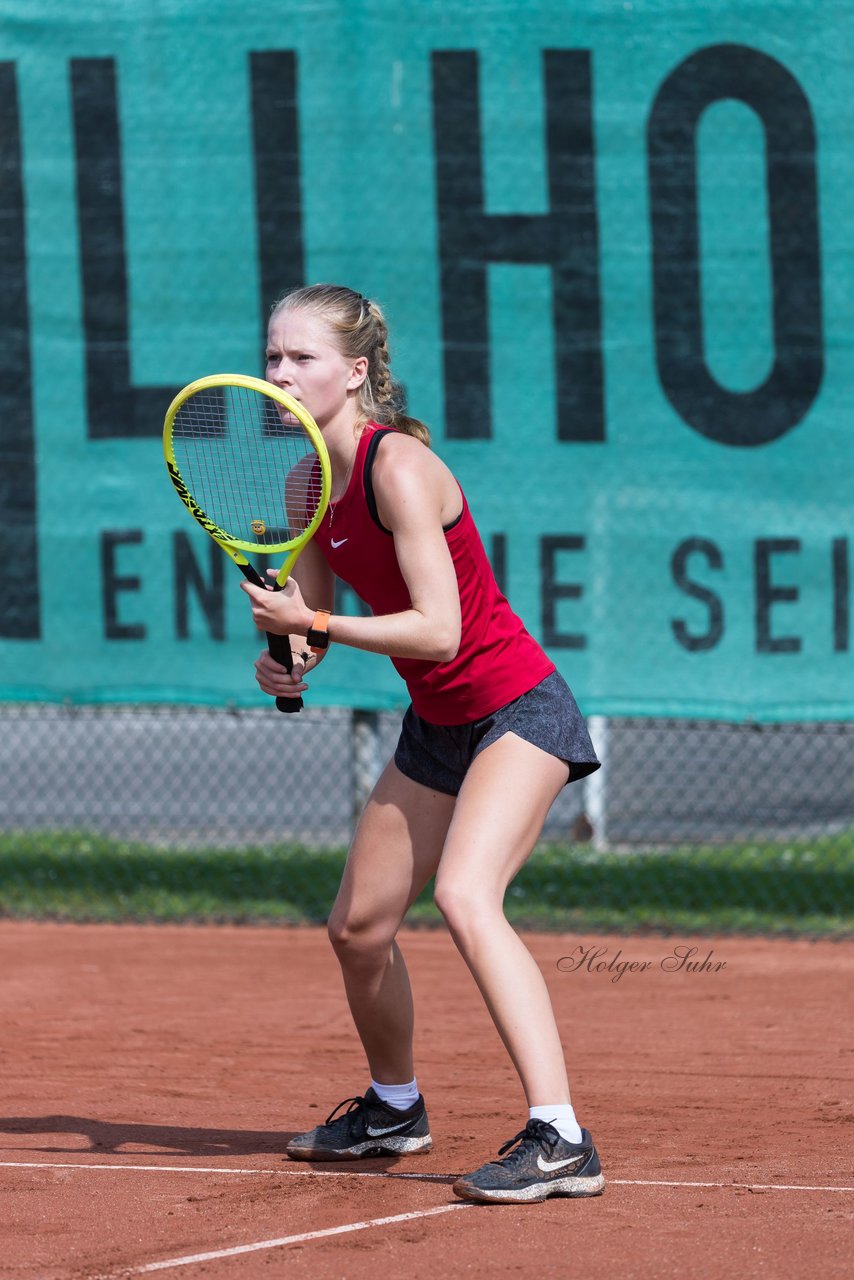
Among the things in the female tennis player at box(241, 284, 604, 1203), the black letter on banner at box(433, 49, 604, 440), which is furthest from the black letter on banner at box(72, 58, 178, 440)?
the female tennis player at box(241, 284, 604, 1203)

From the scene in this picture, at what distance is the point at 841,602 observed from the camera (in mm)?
6531

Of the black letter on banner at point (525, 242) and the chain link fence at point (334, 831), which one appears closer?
the black letter on banner at point (525, 242)

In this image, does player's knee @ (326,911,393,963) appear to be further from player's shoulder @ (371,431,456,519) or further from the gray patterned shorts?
player's shoulder @ (371,431,456,519)

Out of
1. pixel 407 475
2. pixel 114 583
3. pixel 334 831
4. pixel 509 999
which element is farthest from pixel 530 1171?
pixel 334 831

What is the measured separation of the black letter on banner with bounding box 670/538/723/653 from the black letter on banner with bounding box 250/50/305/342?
187cm

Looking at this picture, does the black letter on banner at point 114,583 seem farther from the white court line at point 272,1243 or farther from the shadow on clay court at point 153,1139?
the white court line at point 272,1243

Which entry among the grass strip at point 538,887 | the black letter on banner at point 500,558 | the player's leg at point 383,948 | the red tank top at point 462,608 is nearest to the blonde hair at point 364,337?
the red tank top at point 462,608

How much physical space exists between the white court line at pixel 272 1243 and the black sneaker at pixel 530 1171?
7cm

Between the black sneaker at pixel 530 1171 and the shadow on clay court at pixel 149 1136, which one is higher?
the black sneaker at pixel 530 1171

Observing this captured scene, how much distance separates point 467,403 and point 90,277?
5.40 feet

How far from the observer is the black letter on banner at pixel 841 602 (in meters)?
6.52

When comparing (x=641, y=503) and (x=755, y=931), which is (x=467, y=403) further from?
(x=755, y=931)

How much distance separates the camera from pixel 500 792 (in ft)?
11.0

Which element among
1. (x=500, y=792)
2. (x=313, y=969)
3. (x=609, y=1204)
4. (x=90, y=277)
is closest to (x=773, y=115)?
(x=90, y=277)
